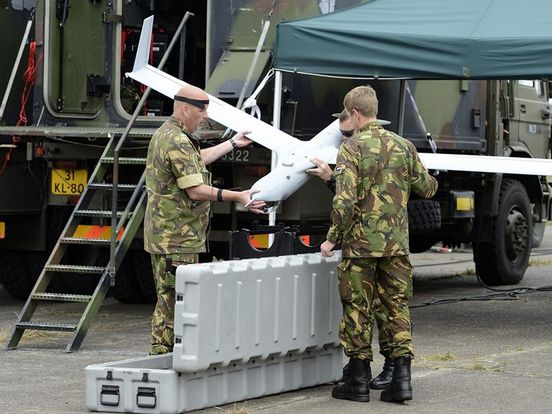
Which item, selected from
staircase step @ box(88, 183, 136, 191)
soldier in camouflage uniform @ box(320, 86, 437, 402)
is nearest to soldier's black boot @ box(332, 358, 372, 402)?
soldier in camouflage uniform @ box(320, 86, 437, 402)

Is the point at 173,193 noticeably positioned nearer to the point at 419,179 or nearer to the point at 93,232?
the point at 419,179

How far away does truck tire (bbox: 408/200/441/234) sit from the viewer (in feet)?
38.5

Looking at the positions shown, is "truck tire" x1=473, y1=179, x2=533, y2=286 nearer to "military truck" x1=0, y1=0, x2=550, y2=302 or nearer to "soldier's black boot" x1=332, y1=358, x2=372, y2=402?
"military truck" x1=0, y1=0, x2=550, y2=302

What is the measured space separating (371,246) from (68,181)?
4528 mm

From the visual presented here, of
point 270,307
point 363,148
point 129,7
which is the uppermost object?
point 129,7

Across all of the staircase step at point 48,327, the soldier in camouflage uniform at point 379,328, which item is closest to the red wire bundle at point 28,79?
the staircase step at point 48,327

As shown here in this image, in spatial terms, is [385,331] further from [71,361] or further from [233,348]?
[71,361]

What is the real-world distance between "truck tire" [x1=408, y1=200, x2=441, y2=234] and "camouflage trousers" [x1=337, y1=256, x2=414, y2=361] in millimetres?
4117

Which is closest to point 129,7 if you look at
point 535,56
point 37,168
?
point 37,168

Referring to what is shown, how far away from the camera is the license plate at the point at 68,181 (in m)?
11.4

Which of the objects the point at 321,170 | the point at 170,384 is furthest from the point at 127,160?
the point at 170,384

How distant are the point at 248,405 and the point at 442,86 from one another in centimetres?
542

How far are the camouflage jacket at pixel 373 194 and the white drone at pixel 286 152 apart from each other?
177cm

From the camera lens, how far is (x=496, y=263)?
13.7 metres
